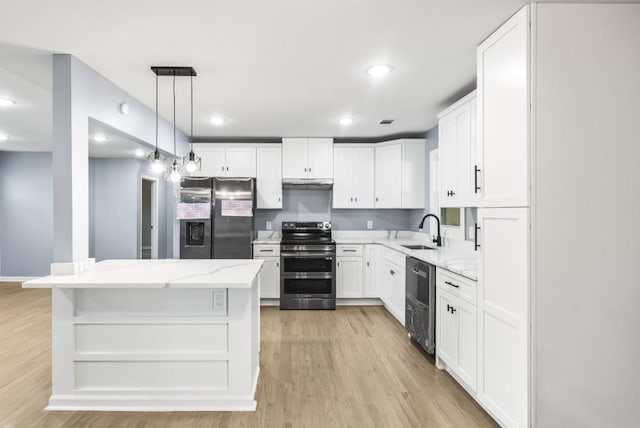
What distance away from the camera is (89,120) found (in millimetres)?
2736

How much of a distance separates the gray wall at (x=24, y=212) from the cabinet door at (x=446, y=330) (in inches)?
272

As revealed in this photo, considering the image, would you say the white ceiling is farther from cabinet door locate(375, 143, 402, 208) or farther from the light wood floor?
the light wood floor

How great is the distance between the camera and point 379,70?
2684mm

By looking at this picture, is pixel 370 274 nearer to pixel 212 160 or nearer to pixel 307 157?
pixel 307 157

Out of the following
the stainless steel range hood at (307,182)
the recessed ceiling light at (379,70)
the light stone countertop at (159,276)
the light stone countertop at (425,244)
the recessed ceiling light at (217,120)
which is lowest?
the light stone countertop at (159,276)

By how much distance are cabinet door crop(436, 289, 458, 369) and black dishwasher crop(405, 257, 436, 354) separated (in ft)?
0.27

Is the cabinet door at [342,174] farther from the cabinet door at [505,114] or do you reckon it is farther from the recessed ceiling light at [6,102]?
the recessed ceiling light at [6,102]

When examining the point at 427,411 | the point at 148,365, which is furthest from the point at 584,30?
the point at 148,365

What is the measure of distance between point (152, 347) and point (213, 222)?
2514 mm

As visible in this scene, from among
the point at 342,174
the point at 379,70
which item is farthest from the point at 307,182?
the point at 379,70

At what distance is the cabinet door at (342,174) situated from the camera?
16.7 ft

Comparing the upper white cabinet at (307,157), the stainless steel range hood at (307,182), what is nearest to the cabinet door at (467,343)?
the stainless steel range hood at (307,182)

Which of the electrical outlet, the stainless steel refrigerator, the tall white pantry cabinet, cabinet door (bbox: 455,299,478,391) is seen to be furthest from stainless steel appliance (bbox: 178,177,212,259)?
the tall white pantry cabinet

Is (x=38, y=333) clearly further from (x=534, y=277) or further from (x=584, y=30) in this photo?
(x=584, y=30)
